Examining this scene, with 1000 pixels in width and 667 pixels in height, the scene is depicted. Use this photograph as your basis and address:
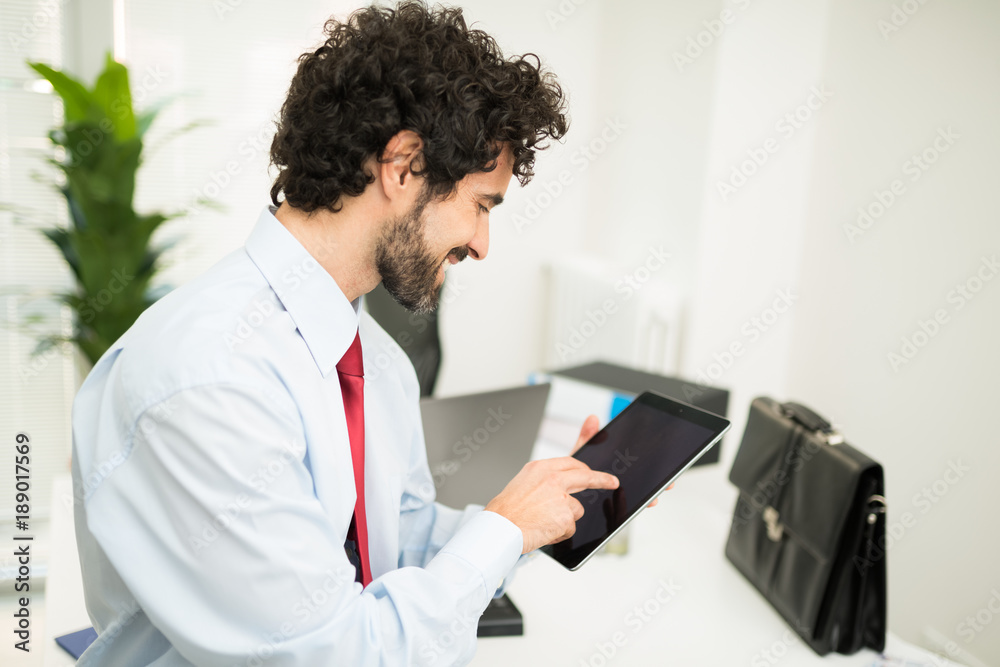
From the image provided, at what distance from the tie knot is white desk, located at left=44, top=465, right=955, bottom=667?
50cm

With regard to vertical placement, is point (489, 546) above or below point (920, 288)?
below

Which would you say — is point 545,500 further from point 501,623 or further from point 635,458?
point 501,623

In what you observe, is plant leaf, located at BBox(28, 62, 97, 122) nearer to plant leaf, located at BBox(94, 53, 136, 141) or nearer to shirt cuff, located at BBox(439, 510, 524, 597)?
plant leaf, located at BBox(94, 53, 136, 141)

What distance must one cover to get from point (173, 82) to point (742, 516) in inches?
101

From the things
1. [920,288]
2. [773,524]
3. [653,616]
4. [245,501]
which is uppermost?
[920,288]

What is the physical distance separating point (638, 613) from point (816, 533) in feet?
1.07

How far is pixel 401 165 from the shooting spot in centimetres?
96

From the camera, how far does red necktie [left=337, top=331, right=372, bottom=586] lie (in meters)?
0.97

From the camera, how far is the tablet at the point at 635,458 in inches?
40.2

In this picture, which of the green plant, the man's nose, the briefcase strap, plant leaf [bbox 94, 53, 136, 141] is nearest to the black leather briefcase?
the briefcase strap

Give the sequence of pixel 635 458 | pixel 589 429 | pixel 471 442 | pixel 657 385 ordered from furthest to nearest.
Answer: pixel 657 385 → pixel 471 442 → pixel 589 429 → pixel 635 458

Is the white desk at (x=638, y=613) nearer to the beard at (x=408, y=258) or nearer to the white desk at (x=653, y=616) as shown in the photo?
the white desk at (x=653, y=616)

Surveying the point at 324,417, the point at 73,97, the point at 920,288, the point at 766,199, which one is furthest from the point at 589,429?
the point at 73,97

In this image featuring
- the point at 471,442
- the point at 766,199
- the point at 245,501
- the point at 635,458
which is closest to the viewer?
the point at 245,501
